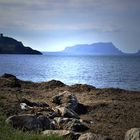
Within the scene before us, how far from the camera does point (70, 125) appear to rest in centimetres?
1471

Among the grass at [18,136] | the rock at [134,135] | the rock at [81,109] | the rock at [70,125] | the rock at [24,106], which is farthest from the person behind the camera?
the rock at [81,109]

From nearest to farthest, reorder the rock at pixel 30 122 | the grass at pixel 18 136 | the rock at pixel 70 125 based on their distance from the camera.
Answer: the grass at pixel 18 136, the rock at pixel 30 122, the rock at pixel 70 125

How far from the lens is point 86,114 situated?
716 inches

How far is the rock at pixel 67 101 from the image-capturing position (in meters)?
18.5

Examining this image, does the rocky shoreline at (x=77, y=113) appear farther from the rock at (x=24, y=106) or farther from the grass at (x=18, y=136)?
the grass at (x=18, y=136)

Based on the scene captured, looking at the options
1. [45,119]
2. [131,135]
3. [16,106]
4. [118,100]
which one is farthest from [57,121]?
[118,100]

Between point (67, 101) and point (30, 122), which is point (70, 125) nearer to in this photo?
point (30, 122)

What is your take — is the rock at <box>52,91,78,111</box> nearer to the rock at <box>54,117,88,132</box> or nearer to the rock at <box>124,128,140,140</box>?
the rock at <box>54,117,88,132</box>

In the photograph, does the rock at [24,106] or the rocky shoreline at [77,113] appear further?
the rock at [24,106]

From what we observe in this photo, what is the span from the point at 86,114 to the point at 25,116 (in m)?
4.70

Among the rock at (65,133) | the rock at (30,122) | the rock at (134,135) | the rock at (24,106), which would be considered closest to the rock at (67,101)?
the rock at (24,106)

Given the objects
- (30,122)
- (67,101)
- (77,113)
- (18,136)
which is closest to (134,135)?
(30,122)

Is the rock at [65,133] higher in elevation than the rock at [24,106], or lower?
lower

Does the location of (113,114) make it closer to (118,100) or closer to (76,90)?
(118,100)
